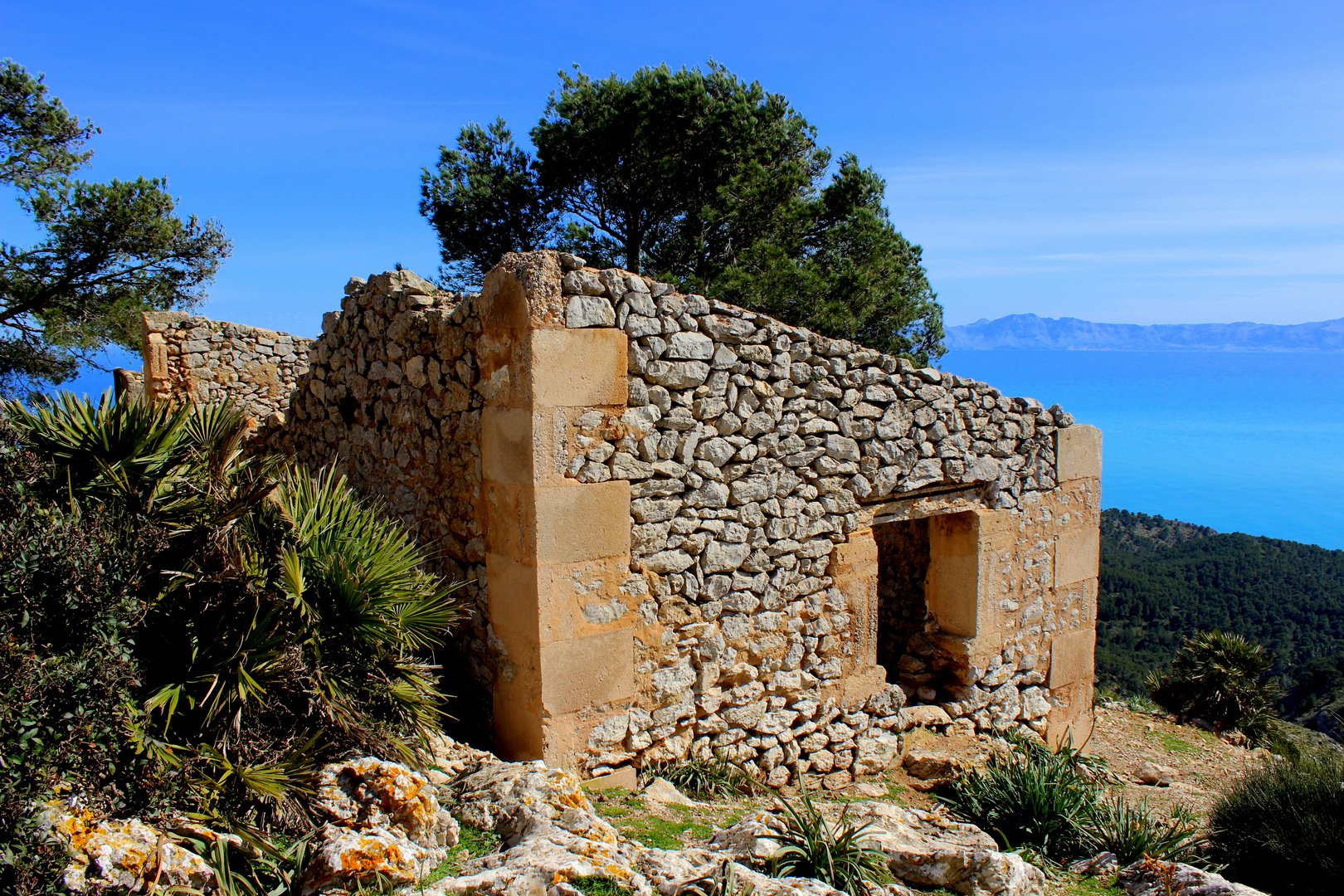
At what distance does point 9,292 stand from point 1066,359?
172710mm

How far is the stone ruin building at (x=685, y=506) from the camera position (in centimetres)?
516

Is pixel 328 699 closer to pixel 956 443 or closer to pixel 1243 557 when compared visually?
pixel 956 443

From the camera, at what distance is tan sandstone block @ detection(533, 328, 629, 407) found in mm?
4988

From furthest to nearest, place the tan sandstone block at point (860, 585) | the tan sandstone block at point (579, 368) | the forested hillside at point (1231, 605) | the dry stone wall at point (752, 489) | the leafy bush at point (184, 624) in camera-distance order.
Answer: the forested hillside at point (1231, 605) → the tan sandstone block at point (860, 585) → the dry stone wall at point (752, 489) → the tan sandstone block at point (579, 368) → the leafy bush at point (184, 624)

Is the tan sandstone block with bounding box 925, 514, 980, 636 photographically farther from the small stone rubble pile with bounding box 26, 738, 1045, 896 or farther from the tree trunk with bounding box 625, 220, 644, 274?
the tree trunk with bounding box 625, 220, 644, 274

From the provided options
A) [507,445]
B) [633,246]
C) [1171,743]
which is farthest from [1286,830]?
[633,246]

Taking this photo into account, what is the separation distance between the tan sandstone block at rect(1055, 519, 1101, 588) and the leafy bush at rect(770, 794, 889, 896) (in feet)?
14.2

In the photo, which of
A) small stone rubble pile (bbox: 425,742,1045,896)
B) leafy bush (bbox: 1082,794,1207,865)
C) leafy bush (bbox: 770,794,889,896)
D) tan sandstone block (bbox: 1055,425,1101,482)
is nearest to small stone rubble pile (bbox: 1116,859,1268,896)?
leafy bush (bbox: 1082,794,1207,865)

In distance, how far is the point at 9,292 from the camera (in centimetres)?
1352

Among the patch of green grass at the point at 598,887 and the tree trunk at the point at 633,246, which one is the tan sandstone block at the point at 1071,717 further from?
the tree trunk at the point at 633,246

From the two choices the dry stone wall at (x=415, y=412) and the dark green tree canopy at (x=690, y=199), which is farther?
the dark green tree canopy at (x=690, y=199)

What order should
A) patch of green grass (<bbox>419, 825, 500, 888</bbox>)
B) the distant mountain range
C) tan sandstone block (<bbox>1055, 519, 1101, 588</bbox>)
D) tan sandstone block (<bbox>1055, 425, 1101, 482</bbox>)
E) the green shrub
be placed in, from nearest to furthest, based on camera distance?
patch of green grass (<bbox>419, 825, 500, 888</bbox>) < the green shrub < tan sandstone block (<bbox>1055, 425, 1101, 482</bbox>) < tan sandstone block (<bbox>1055, 519, 1101, 588</bbox>) < the distant mountain range

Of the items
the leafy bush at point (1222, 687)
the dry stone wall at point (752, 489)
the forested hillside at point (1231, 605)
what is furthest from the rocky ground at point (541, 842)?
the forested hillside at point (1231, 605)

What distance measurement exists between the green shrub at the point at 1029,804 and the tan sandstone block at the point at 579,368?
3.77 m
